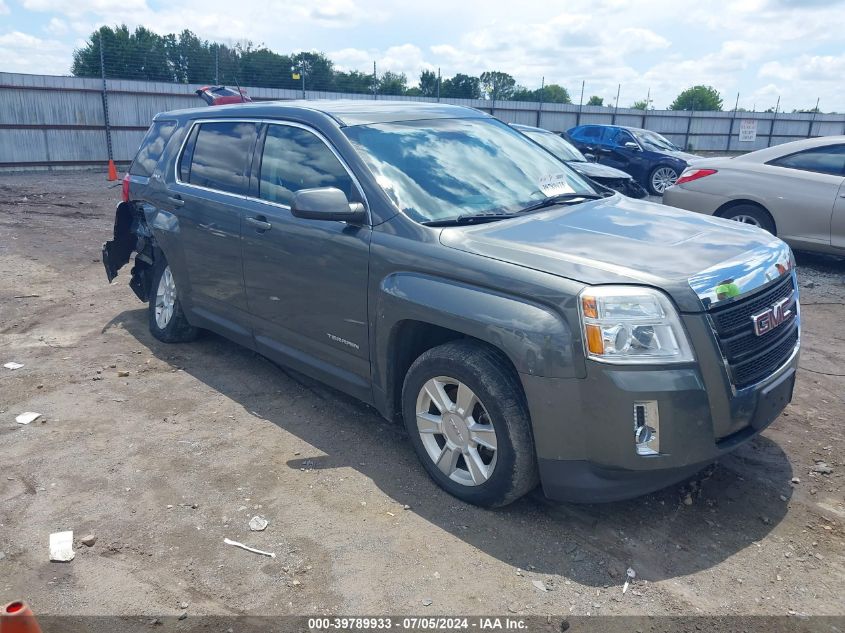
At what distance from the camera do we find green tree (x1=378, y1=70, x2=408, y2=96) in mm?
26406

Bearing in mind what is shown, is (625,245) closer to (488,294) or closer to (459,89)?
(488,294)

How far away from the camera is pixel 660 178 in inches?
684

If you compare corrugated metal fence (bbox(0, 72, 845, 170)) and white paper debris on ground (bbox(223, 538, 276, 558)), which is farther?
corrugated metal fence (bbox(0, 72, 845, 170))

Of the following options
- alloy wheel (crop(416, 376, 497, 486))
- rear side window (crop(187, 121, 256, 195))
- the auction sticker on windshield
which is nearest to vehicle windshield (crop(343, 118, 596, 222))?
the auction sticker on windshield

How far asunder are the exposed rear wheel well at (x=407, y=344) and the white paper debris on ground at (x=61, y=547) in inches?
66.6

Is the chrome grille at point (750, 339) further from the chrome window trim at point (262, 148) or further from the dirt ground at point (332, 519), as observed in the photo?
the chrome window trim at point (262, 148)

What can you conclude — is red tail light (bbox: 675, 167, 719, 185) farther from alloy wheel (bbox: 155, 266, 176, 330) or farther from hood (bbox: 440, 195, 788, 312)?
alloy wheel (bbox: 155, 266, 176, 330)

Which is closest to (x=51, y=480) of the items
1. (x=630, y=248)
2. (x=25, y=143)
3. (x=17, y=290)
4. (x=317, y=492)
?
(x=317, y=492)

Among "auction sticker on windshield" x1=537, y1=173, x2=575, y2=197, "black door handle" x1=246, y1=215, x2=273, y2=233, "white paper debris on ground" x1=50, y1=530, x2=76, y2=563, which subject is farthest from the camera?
"black door handle" x1=246, y1=215, x2=273, y2=233

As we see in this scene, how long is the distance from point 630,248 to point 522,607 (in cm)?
167

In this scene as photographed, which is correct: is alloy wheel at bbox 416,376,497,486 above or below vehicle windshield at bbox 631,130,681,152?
below

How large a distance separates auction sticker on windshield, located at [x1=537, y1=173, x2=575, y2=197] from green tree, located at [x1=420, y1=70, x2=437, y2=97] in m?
23.4

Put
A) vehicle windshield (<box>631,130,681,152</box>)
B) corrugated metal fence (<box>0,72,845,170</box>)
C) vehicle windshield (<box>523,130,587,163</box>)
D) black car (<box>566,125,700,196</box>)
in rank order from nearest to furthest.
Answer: vehicle windshield (<box>523,130,587,163</box>)
black car (<box>566,125,700,196</box>)
vehicle windshield (<box>631,130,681,152</box>)
corrugated metal fence (<box>0,72,845,170</box>)

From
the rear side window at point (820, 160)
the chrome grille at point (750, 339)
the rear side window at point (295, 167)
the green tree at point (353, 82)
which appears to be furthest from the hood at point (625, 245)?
the green tree at point (353, 82)
